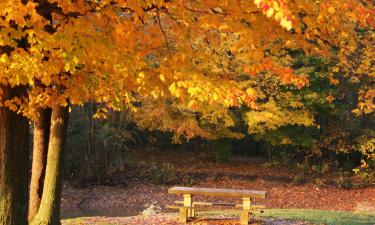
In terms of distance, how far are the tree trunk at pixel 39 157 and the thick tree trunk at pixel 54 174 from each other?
277mm

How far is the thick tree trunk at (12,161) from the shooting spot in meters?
7.96

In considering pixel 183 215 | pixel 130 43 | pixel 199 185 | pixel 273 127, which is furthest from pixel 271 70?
pixel 273 127

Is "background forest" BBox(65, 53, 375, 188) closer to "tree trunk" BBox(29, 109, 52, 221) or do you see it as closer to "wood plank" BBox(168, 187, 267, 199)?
"wood plank" BBox(168, 187, 267, 199)

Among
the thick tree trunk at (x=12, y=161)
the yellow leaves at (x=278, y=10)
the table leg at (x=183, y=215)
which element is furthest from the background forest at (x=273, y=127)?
the yellow leaves at (x=278, y=10)

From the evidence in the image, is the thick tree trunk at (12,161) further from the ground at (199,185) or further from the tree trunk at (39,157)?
the ground at (199,185)

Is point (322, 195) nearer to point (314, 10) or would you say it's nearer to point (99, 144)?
point (99, 144)

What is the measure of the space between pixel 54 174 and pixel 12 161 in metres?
1.91

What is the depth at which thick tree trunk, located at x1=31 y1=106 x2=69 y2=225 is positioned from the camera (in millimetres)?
9836

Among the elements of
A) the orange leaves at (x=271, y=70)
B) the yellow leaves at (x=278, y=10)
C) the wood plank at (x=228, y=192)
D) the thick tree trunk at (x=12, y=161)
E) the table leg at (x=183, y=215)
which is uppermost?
the orange leaves at (x=271, y=70)

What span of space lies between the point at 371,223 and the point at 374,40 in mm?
7292

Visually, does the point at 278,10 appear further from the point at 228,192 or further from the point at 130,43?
the point at 228,192

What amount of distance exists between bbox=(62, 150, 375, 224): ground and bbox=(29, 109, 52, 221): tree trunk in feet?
24.1

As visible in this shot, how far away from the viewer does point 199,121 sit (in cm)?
2650

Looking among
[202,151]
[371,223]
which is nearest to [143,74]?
[371,223]
